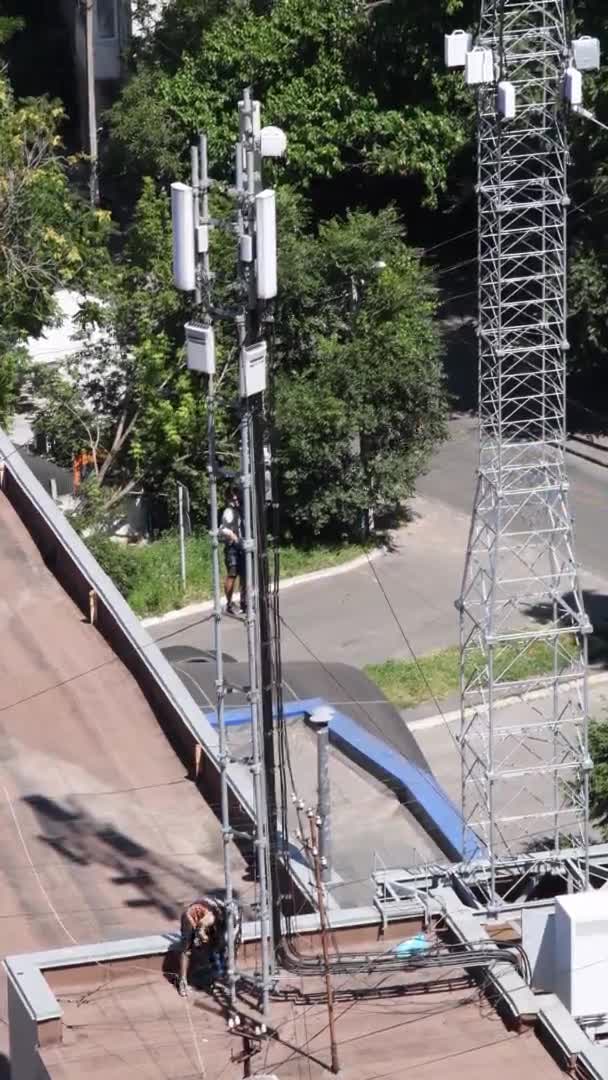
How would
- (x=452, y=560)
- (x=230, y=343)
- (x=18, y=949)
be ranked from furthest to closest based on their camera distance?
(x=452, y=560) < (x=230, y=343) < (x=18, y=949)

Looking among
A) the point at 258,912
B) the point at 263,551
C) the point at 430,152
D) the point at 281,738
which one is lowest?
the point at 258,912

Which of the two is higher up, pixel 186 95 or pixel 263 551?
pixel 186 95

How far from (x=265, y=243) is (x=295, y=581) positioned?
2028 cm

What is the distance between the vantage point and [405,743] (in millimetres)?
24016

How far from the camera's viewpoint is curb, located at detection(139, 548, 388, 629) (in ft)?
99.6

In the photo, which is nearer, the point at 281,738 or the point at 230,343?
the point at 281,738

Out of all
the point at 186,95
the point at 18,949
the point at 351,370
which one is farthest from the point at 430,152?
the point at 18,949

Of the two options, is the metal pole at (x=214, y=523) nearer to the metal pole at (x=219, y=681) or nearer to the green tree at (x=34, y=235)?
the metal pole at (x=219, y=681)

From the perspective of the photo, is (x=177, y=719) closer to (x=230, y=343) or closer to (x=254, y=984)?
(x=254, y=984)

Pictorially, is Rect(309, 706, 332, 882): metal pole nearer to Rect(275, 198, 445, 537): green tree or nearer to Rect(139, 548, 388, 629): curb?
Rect(139, 548, 388, 629): curb

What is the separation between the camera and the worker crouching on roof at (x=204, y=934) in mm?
13422

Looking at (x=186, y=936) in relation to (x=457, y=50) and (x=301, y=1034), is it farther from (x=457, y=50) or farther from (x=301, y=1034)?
(x=457, y=50)

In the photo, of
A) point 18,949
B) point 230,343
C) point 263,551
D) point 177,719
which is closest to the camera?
point 263,551

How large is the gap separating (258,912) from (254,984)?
52 cm
